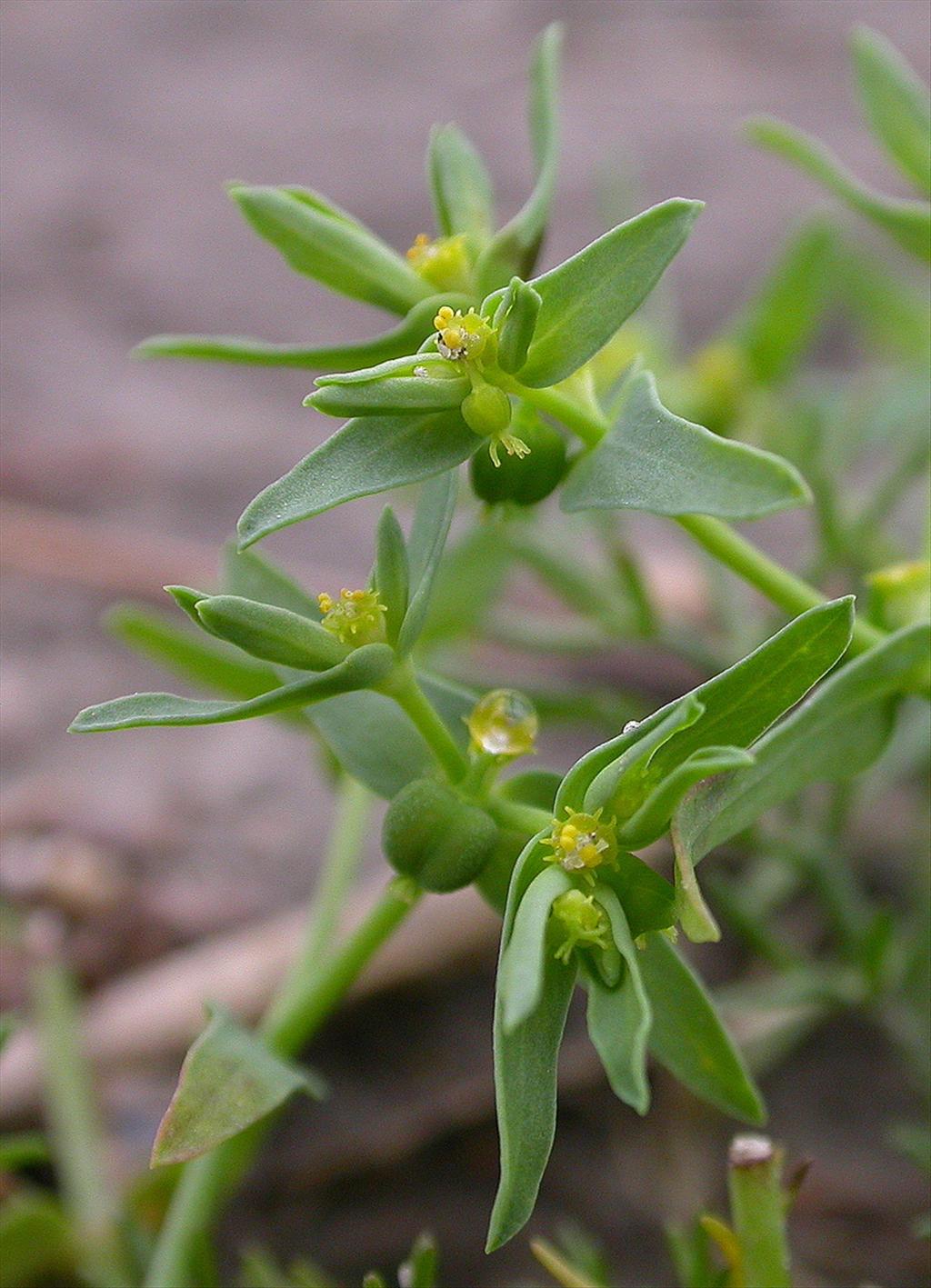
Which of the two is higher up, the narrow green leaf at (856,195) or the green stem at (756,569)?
the narrow green leaf at (856,195)

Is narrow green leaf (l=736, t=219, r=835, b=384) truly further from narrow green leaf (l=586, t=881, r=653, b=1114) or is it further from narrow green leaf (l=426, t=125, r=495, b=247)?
narrow green leaf (l=586, t=881, r=653, b=1114)

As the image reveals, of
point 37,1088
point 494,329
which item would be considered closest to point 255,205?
point 494,329

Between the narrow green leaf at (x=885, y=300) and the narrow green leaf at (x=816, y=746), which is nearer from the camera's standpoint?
the narrow green leaf at (x=816, y=746)

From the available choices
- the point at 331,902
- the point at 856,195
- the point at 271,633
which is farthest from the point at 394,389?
the point at 331,902

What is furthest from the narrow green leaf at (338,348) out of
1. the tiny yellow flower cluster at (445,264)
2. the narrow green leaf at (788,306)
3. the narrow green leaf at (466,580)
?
the narrow green leaf at (788,306)

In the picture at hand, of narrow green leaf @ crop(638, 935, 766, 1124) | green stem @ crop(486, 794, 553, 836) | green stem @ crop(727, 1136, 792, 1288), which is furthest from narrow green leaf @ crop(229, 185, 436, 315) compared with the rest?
green stem @ crop(727, 1136, 792, 1288)

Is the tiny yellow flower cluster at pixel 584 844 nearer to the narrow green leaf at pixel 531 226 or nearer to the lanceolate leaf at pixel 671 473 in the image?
the lanceolate leaf at pixel 671 473

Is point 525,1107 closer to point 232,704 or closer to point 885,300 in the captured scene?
point 232,704
